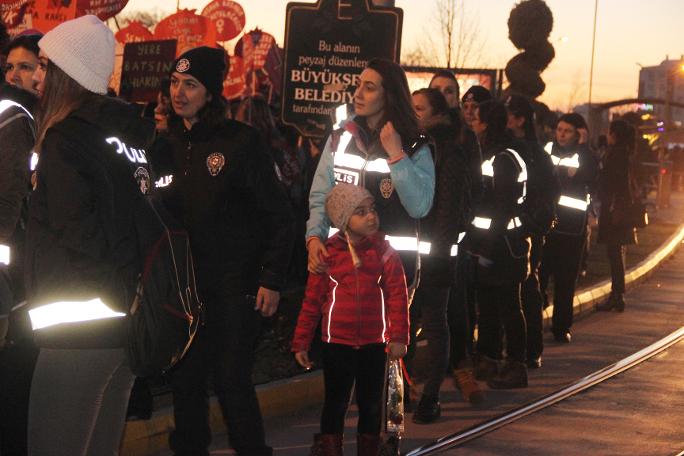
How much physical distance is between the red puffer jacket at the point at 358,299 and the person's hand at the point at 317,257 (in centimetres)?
2

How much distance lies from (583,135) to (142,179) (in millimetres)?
8170

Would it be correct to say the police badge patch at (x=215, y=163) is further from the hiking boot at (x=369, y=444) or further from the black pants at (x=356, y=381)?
the hiking boot at (x=369, y=444)

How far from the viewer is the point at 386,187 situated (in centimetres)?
667

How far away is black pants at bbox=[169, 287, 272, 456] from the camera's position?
5988 millimetres

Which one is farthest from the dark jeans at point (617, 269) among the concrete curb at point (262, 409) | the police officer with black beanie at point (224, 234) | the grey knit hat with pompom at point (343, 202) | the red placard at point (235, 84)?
the red placard at point (235, 84)

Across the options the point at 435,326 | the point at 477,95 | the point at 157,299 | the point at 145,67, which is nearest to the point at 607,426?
the point at 435,326

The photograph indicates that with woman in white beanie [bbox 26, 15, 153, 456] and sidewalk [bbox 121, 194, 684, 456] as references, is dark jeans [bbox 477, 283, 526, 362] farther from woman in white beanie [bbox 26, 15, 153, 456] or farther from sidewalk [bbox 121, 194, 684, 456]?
woman in white beanie [bbox 26, 15, 153, 456]

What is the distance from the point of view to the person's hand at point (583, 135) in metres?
11.8

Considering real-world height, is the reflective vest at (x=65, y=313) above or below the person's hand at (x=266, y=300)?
above

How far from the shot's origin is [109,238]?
4.13 m

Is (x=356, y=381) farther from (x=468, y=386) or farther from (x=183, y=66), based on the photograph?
(x=468, y=386)

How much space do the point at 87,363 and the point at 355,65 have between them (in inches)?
235

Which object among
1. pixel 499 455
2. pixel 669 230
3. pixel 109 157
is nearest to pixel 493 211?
pixel 499 455

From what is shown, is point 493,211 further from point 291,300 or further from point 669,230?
point 669,230
